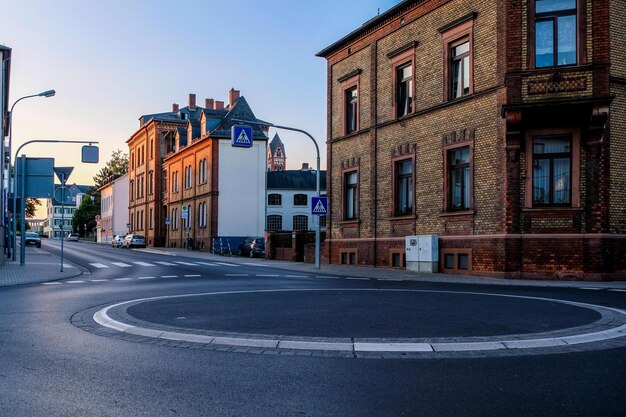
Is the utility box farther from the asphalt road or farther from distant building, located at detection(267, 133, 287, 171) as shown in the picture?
distant building, located at detection(267, 133, 287, 171)

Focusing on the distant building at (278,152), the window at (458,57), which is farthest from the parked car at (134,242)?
the distant building at (278,152)

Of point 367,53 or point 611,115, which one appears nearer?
point 611,115

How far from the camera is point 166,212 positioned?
70.9m

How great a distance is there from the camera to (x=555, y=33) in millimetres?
20062

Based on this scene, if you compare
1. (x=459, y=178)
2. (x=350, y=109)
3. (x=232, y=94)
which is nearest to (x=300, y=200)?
(x=232, y=94)

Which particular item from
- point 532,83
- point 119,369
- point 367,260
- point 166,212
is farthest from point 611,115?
point 166,212

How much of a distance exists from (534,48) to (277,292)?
11.7m

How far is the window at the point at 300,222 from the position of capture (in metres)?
67.9

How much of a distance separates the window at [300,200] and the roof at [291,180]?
0.84 m

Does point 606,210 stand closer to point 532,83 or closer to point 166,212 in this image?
point 532,83

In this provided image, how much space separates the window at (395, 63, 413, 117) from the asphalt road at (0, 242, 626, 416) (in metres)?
16.5

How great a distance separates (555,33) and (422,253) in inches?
341

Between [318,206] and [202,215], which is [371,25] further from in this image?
[202,215]

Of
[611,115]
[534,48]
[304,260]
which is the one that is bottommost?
[304,260]
